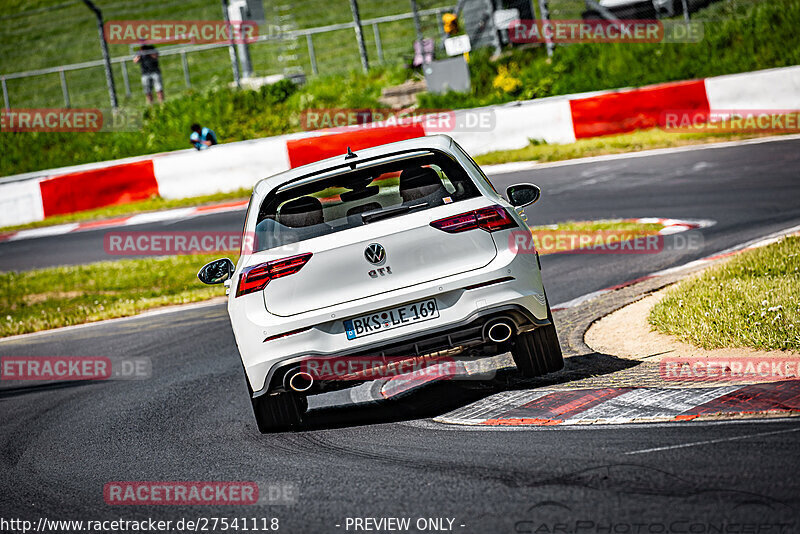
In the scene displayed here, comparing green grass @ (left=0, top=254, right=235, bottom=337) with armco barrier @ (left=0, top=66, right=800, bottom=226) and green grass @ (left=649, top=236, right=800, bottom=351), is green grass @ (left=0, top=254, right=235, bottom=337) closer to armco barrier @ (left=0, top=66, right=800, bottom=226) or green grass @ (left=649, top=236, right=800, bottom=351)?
armco barrier @ (left=0, top=66, right=800, bottom=226)

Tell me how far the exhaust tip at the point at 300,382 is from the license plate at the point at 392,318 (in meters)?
0.39

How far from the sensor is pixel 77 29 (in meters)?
34.3

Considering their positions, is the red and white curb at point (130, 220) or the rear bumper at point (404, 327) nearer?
the rear bumper at point (404, 327)

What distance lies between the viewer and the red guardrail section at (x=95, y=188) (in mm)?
22969

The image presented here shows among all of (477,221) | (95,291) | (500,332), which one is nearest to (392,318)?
(500,332)

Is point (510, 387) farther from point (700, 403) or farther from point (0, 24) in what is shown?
point (0, 24)

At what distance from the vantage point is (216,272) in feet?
23.6

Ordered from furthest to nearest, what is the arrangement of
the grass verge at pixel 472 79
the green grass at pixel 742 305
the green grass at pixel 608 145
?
the grass verge at pixel 472 79 < the green grass at pixel 608 145 < the green grass at pixel 742 305

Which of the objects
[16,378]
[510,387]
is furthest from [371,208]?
[16,378]

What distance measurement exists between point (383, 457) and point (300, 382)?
975 millimetres

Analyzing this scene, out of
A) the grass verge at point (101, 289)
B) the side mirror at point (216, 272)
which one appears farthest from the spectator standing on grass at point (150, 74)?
the side mirror at point (216, 272)

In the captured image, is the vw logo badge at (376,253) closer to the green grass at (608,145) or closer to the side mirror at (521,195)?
the side mirror at (521,195)

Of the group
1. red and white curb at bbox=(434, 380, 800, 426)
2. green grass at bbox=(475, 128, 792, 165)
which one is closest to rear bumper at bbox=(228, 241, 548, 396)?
red and white curb at bbox=(434, 380, 800, 426)

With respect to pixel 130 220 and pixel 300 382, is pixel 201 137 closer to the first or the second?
pixel 130 220
